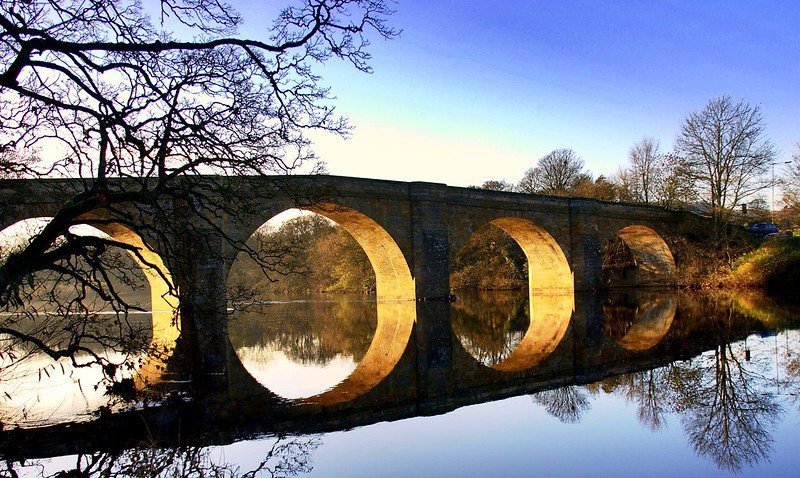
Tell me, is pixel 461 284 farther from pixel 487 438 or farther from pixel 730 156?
pixel 487 438

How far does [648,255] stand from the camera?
34.1 metres

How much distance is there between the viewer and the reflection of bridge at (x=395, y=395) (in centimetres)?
548

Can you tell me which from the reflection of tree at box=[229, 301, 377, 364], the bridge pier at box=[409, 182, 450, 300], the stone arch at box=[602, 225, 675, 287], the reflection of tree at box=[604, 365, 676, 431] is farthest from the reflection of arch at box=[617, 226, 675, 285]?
the reflection of tree at box=[604, 365, 676, 431]

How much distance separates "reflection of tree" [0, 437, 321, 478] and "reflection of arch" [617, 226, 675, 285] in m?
29.6

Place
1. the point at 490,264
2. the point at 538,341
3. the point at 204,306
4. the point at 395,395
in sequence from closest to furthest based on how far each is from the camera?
1. the point at 395,395
2. the point at 538,341
3. the point at 204,306
4. the point at 490,264

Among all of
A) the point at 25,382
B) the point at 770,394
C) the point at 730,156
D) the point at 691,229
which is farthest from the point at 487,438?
the point at 691,229

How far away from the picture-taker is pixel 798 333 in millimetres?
10820

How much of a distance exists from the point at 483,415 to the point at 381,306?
17.4m

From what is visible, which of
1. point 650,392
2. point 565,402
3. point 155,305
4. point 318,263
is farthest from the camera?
point 318,263

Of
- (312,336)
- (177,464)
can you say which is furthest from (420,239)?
(177,464)

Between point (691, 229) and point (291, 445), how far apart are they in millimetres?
31647

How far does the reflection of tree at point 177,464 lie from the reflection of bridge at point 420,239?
145cm

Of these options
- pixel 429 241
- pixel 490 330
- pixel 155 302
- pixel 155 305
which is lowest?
pixel 490 330

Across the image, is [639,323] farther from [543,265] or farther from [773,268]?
[543,265]
